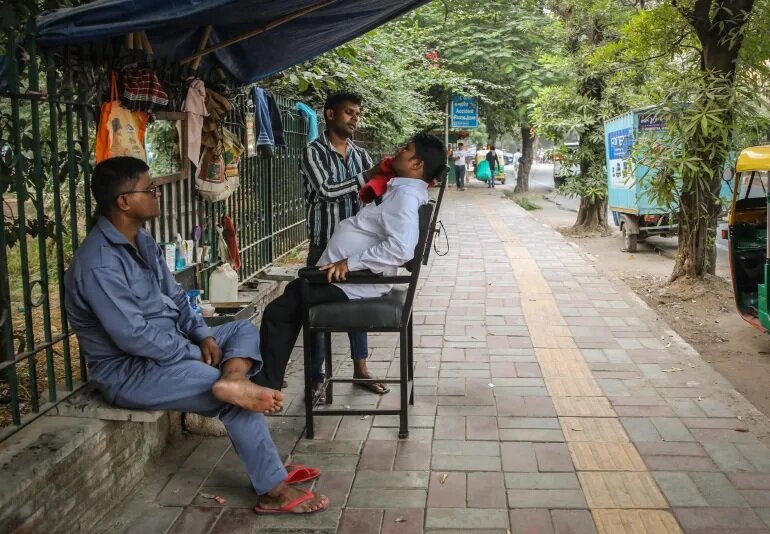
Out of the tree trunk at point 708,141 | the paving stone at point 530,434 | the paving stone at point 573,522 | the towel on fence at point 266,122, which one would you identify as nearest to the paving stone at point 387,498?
the paving stone at point 573,522

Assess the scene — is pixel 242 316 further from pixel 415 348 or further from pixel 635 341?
pixel 635 341

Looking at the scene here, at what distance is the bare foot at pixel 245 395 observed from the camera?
10.7ft

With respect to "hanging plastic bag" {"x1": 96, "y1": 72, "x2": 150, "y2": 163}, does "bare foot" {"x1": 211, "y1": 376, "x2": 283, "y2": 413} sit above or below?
below

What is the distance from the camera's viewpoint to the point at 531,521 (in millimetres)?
3318

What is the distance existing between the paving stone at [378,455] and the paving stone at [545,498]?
2.18 feet

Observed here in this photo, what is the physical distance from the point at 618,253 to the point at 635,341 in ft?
23.4

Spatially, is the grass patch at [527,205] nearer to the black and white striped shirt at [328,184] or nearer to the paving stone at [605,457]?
the black and white striped shirt at [328,184]

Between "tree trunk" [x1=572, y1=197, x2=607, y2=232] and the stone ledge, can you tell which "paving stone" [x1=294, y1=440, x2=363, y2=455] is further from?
"tree trunk" [x1=572, y1=197, x2=607, y2=232]

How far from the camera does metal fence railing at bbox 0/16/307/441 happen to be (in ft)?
10.3

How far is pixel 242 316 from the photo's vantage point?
534cm

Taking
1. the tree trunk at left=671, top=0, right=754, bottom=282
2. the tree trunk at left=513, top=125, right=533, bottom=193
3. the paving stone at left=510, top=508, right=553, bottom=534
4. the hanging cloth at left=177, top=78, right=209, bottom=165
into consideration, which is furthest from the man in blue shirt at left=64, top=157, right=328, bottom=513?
the tree trunk at left=513, top=125, right=533, bottom=193

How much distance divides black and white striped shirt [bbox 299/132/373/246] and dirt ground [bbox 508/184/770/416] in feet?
10.3

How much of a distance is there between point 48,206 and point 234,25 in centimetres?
208

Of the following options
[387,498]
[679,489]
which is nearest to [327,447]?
[387,498]
